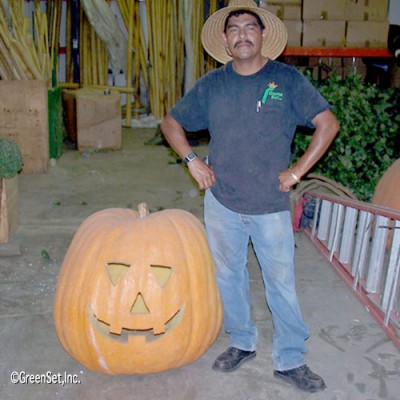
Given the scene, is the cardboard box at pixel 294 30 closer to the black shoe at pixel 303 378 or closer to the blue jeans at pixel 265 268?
the blue jeans at pixel 265 268

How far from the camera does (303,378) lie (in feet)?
11.2

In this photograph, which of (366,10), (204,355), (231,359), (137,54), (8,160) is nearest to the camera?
(231,359)

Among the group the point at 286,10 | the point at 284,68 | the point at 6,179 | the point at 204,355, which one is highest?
the point at 286,10

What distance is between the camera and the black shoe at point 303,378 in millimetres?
3369

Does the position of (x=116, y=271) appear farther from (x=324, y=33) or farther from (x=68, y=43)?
(x=68, y=43)

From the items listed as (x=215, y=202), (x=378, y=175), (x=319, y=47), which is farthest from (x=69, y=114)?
(x=215, y=202)

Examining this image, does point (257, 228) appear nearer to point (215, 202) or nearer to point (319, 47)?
point (215, 202)

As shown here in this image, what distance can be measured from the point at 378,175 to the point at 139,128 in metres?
6.54

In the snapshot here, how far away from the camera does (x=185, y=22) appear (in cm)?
1197

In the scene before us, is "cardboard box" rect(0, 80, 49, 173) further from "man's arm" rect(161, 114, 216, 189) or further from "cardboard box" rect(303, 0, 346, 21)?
"man's arm" rect(161, 114, 216, 189)

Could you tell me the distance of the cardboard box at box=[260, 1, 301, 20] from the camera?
326 inches

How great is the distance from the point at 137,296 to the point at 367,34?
6694 mm

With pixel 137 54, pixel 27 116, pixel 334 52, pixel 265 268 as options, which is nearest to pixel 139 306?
pixel 265 268

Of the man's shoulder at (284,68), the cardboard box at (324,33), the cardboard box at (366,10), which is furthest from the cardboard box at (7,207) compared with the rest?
the cardboard box at (366,10)
